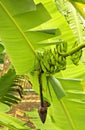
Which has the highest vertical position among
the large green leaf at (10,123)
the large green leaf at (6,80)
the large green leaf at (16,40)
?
the large green leaf at (16,40)

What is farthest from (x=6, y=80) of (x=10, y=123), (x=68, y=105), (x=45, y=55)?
(x=45, y=55)

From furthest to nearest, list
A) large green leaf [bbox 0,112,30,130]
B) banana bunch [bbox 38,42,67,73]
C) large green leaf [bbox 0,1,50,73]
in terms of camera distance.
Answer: large green leaf [bbox 0,112,30,130], large green leaf [bbox 0,1,50,73], banana bunch [bbox 38,42,67,73]

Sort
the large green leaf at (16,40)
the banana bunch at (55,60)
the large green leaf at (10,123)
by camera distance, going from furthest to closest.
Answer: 1. the large green leaf at (10,123)
2. the large green leaf at (16,40)
3. the banana bunch at (55,60)

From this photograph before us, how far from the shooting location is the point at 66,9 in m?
1.36

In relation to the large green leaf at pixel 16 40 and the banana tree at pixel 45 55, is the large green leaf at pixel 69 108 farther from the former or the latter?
the large green leaf at pixel 16 40

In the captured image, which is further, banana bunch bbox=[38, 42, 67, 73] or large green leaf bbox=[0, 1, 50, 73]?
large green leaf bbox=[0, 1, 50, 73]

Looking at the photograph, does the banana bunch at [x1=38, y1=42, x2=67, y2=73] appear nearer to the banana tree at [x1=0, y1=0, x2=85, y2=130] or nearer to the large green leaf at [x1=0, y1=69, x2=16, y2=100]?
the banana tree at [x1=0, y1=0, x2=85, y2=130]

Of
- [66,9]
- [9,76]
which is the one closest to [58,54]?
[9,76]

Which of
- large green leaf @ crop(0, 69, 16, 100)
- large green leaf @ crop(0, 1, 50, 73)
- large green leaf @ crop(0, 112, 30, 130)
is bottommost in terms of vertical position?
large green leaf @ crop(0, 112, 30, 130)

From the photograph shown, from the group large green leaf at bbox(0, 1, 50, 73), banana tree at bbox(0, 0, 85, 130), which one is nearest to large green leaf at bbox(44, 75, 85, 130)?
banana tree at bbox(0, 0, 85, 130)

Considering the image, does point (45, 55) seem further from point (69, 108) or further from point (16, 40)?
point (69, 108)

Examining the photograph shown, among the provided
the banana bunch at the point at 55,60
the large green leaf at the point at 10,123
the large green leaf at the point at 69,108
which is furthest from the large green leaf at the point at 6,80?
the banana bunch at the point at 55,60

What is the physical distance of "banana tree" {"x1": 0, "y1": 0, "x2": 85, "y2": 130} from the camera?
71cm

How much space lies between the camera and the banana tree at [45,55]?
0.71m
